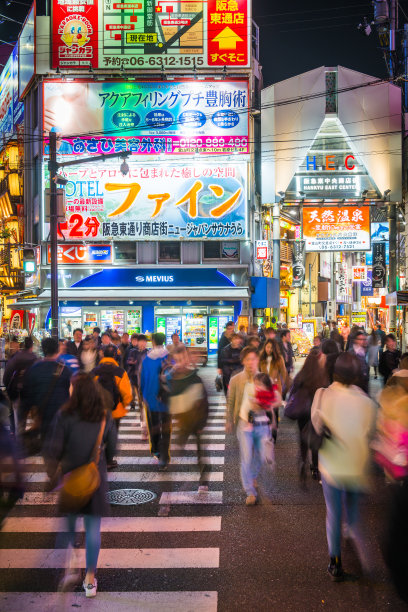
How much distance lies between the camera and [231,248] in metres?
29.9

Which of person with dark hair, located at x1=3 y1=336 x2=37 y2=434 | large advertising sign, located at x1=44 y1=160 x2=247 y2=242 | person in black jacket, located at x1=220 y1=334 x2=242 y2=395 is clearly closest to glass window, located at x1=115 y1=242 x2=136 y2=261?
large advertising sign, located at x1=44 y1=160 x2=247 y2=242

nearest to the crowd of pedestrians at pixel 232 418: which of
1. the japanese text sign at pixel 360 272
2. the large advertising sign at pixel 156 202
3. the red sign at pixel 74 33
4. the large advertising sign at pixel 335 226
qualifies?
the large advertising sign at pixel 335 226

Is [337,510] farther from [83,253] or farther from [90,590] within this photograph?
[83,253]

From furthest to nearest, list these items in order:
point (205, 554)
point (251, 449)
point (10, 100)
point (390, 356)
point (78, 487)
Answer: point (10, 100) → point (390, 356) → point (251, 449) → point (205, 554) → point (78, 487)

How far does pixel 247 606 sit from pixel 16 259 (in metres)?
38.3

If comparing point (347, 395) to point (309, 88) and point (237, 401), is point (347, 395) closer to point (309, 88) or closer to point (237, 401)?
point (237, 401)

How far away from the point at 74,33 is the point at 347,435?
Answer: 30.6 meters

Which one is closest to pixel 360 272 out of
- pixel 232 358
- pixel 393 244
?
pixel 393 244

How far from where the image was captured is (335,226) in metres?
27.0

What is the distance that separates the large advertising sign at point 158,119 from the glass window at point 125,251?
4603mm

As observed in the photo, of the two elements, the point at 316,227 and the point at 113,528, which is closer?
the point at 113,528

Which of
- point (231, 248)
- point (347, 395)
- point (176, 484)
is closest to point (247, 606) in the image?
point (347, 395)

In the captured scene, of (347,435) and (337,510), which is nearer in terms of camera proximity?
(347,435)

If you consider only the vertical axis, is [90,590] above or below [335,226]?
below
